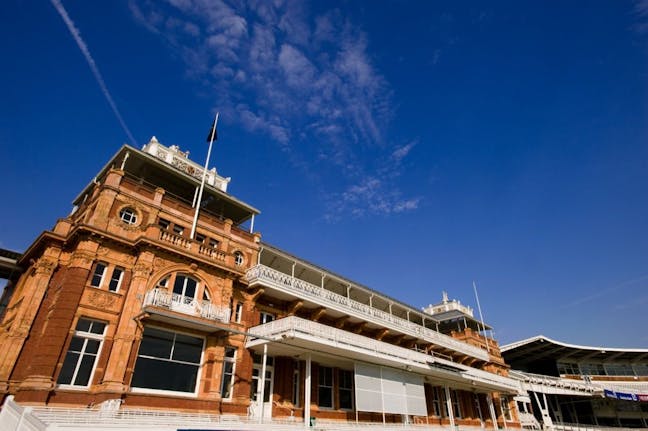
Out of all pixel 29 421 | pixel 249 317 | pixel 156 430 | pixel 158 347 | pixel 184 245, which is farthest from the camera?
pixel 249 317

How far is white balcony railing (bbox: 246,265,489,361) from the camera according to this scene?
69.7 feet

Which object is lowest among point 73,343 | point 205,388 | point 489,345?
point 205,388

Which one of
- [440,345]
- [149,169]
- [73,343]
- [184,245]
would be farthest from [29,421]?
[440,345]

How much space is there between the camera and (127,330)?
15.9 meters

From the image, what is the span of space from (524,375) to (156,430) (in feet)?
135

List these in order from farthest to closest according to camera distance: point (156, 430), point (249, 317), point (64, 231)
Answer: point (249, 317)
point (64, 231)
point (156, 430)

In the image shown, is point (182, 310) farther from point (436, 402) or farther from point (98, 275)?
point (436, 402)

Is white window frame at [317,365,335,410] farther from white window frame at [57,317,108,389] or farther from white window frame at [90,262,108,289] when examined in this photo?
white window frame at [90,262,108,289]

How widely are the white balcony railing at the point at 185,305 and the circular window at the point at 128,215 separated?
4191 millimetres

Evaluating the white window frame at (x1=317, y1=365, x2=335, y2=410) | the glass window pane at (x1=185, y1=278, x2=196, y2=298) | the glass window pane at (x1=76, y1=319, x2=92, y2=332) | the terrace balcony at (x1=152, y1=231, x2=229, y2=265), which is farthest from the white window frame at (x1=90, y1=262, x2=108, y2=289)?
the white window frame at (x1=317, y1=365, x2=335, y2=410)

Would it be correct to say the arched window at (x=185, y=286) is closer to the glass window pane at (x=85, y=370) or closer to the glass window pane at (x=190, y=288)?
the glass window pane at (x=190, y=288)

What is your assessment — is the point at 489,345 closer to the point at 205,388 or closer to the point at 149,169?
the point at 205,388

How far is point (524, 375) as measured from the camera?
39.5m

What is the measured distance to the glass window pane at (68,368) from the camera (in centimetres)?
1433
